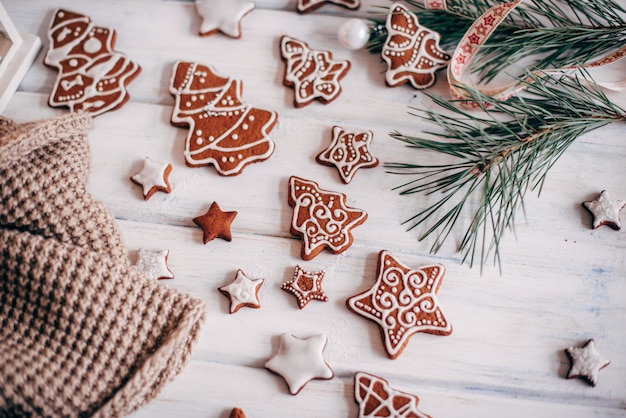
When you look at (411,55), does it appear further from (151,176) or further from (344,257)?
(151,176)

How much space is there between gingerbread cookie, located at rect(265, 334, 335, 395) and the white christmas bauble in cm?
60

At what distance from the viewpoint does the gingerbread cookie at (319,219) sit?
36.7 inches

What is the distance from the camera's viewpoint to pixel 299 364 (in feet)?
2.85

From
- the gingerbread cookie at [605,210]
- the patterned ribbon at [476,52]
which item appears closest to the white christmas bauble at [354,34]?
the patterned ribbon at [476,52]

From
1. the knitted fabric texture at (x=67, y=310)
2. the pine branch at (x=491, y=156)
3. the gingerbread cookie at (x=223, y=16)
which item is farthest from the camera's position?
Result: the gingerbread cookie at (x=223, y=16)

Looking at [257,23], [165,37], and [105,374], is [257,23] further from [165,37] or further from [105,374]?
[105,374]

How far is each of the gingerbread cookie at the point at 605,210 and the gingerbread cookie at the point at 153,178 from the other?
792 mm

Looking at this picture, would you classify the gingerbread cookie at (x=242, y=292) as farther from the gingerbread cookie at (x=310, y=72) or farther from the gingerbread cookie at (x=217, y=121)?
the gingerbread cookie at (x=310, y=72)

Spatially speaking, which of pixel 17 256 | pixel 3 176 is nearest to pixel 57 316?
pixel 17 256

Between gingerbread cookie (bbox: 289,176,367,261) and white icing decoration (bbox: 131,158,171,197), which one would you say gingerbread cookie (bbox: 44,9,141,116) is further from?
gingerbread cookie (bbox: 289,176,367,261)

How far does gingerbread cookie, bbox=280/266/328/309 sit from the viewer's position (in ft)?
2.97

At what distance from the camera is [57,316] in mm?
802

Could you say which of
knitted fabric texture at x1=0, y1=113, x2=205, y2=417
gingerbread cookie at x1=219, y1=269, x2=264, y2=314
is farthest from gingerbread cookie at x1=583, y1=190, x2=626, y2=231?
knitted fabric texture at x1=0, y1=113, x2=205, y2=417

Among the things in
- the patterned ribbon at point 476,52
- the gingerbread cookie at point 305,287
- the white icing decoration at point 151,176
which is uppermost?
the patterned ribbon at point 476,52
